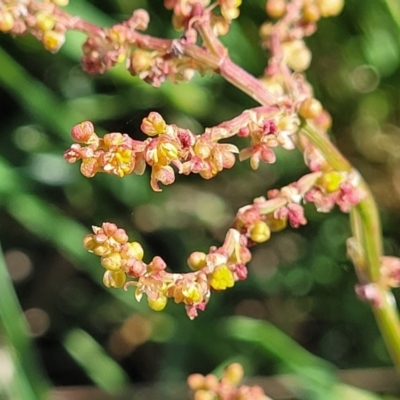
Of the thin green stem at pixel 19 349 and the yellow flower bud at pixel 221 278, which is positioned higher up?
the yellow flower bud at pixel 221 278

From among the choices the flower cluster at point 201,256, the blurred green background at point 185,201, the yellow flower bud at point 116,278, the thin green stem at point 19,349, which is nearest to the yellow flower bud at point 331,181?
the flower cluster at point 201,256

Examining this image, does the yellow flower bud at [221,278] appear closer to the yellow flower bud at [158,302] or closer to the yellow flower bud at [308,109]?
the yellow flower bud at [158,302]

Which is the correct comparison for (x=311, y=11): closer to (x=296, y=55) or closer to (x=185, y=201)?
(x=296, y=55)

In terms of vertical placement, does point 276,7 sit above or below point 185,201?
above

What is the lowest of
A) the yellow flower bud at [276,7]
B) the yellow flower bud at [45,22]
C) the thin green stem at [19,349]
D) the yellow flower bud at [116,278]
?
the thin green stem at [19,349]

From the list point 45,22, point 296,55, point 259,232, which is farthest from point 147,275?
point 296,55

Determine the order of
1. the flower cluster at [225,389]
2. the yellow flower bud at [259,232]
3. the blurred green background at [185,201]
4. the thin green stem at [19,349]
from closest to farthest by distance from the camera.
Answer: the yellow flower bud at [259,232]
the flower cluster at [225,389]
the thin green stem at [19,349]
the blurred green background at [185,201]

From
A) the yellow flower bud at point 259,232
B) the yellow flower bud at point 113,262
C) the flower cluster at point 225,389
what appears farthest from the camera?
the flower cluster at point 225,389
